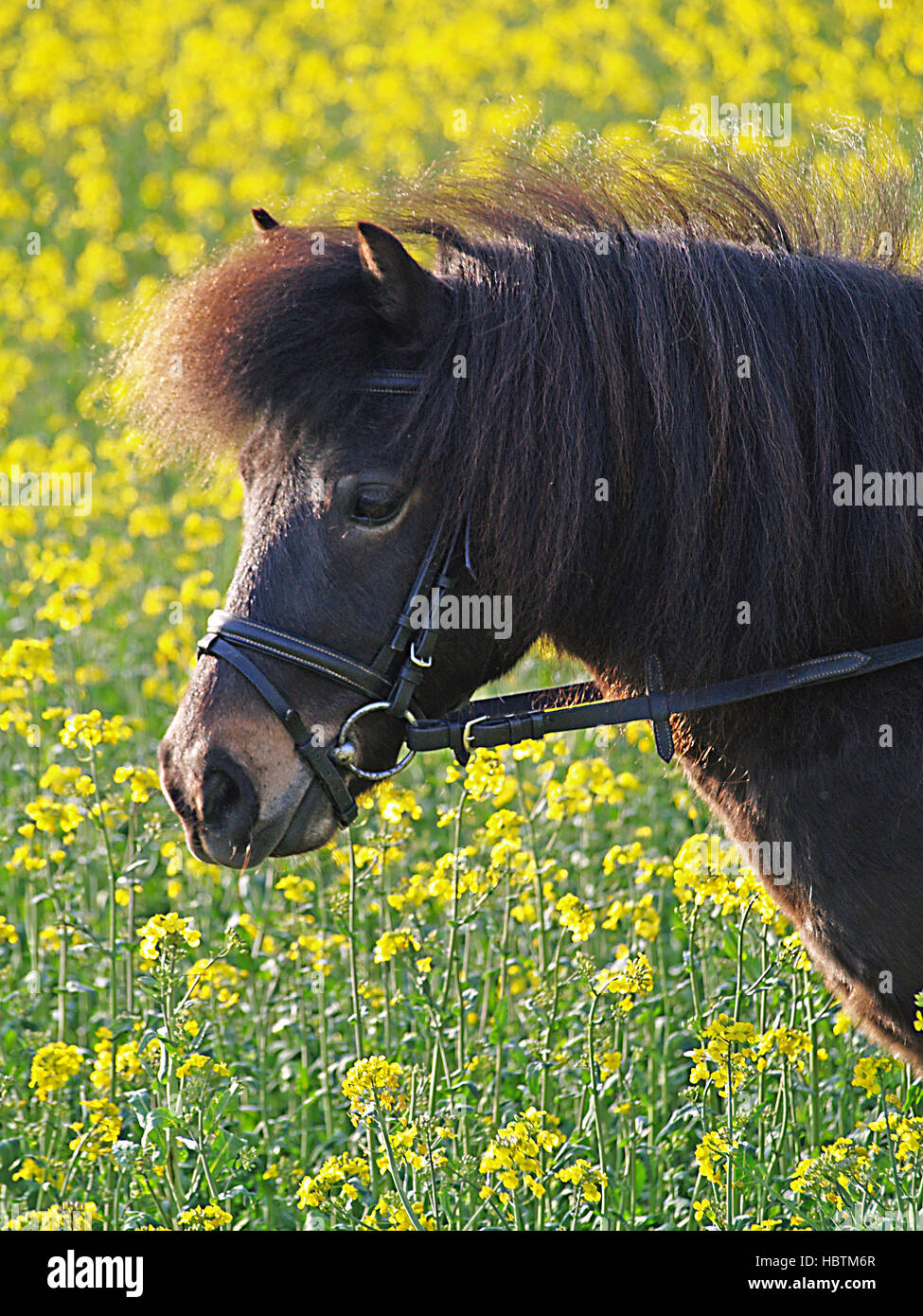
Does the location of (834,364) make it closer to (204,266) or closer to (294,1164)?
(204,266)

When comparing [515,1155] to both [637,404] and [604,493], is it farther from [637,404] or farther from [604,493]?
[637,404]

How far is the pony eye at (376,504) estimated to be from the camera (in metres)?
2.60

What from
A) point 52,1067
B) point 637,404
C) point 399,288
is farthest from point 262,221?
point 52,1067

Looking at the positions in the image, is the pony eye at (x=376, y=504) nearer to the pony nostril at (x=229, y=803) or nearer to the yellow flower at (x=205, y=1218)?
the pony nostril at (x=229, y=803)

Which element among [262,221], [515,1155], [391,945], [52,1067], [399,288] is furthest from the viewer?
[391,945]

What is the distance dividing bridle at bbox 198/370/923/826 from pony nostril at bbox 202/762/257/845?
5.7 inches

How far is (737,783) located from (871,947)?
18.1 inches

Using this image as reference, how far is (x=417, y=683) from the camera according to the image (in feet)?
8.77

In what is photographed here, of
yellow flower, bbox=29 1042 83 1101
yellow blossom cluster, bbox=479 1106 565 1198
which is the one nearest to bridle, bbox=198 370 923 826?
yellow blossom cluster, bbox=479 1106 565 1198

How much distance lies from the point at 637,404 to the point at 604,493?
222mm

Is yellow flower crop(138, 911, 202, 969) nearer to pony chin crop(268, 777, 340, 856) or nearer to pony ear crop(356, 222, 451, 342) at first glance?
pony chin crop(268, 777, 340, 856)

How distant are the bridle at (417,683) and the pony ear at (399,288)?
4.2 inches

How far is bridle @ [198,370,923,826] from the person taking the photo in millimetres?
2598

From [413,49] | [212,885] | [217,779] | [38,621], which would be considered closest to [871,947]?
[217,779]
